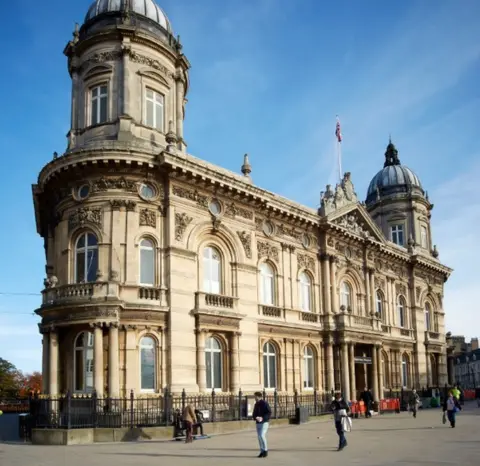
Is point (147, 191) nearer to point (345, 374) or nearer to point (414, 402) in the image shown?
point (345, 374)

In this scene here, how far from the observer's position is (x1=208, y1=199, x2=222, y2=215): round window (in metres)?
29.4

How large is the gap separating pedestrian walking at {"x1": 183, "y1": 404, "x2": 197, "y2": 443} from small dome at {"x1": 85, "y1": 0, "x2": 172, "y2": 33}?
773 inches

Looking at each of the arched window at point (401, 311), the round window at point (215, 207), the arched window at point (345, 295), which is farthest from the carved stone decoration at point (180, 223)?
the arched window at point (401, 311)

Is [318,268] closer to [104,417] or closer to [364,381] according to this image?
[364,381]

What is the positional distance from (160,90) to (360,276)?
18.3 metres

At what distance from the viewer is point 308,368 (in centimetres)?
3481

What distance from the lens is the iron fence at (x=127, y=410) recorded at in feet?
73.3

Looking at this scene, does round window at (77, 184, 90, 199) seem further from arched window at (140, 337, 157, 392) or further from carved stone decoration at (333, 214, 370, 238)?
carved stone decoration at (333, 214, 370, 238)

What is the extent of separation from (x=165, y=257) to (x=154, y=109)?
795 cm

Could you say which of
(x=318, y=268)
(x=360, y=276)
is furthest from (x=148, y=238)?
(x=360, y=276)

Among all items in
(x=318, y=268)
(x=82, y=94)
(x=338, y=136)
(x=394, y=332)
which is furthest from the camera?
(x=394, y=332)

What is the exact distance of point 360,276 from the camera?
4016cm

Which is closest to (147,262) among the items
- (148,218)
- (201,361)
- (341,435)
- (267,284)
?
(148,218)

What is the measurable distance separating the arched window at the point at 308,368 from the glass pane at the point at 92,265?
44.8ft
